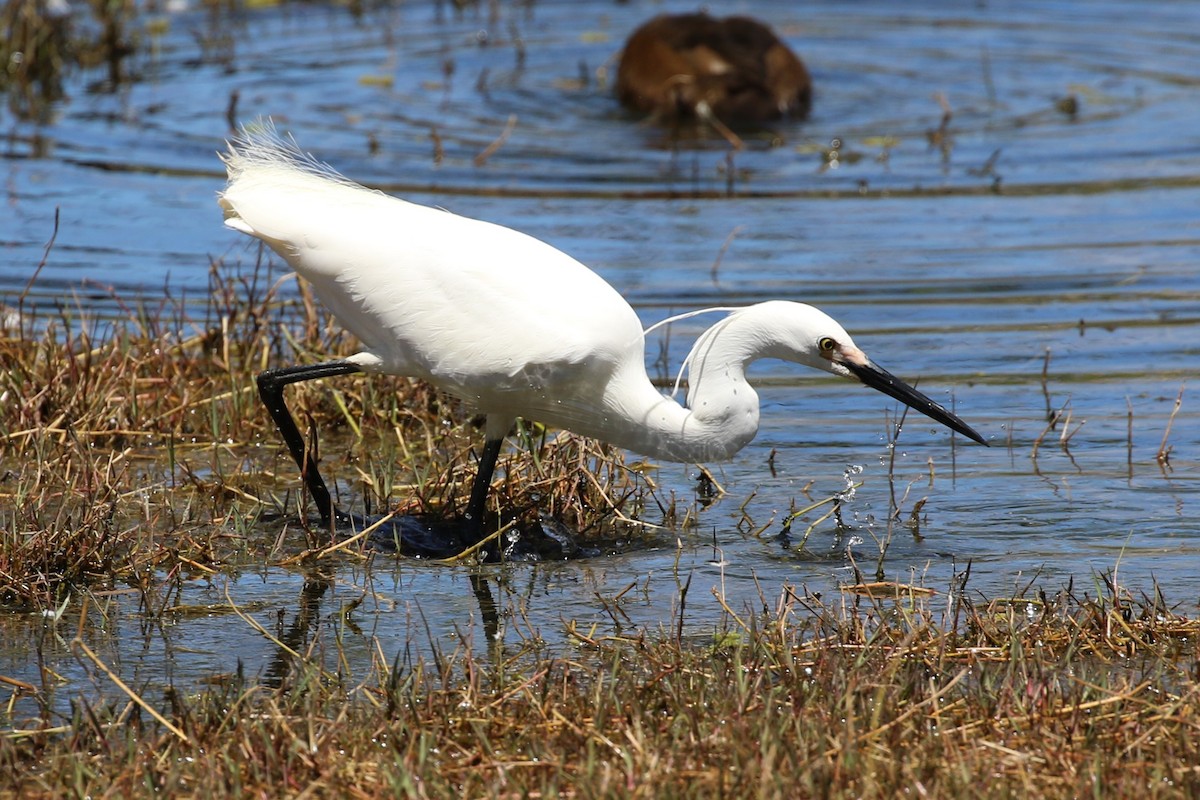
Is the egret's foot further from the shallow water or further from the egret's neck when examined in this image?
the egret's neck

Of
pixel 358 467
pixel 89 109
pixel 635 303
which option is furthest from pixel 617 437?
pixel 89 109

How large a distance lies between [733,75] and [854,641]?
8324 millimetres

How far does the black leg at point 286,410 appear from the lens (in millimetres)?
4973

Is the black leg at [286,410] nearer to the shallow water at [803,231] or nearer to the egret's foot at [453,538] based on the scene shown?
the egret's foot at [453,538]

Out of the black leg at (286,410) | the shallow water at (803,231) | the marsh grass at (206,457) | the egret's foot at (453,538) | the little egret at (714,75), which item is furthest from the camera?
the little egret at (714,75)

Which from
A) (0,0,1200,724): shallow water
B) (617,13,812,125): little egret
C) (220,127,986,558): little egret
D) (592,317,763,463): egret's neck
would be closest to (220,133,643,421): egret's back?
(220,127,986,558): little egret

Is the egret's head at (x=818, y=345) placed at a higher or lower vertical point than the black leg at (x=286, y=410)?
higher

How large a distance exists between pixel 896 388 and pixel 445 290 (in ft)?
4.34

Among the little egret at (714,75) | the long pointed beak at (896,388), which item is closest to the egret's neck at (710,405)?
the long pointed beak at (896,388)

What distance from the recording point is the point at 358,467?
5.33 m

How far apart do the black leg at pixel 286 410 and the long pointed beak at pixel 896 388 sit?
1.52m

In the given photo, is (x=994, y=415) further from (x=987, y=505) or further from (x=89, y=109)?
(x=89, y=109)

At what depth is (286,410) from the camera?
17.2ft

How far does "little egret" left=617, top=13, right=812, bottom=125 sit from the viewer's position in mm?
11609
